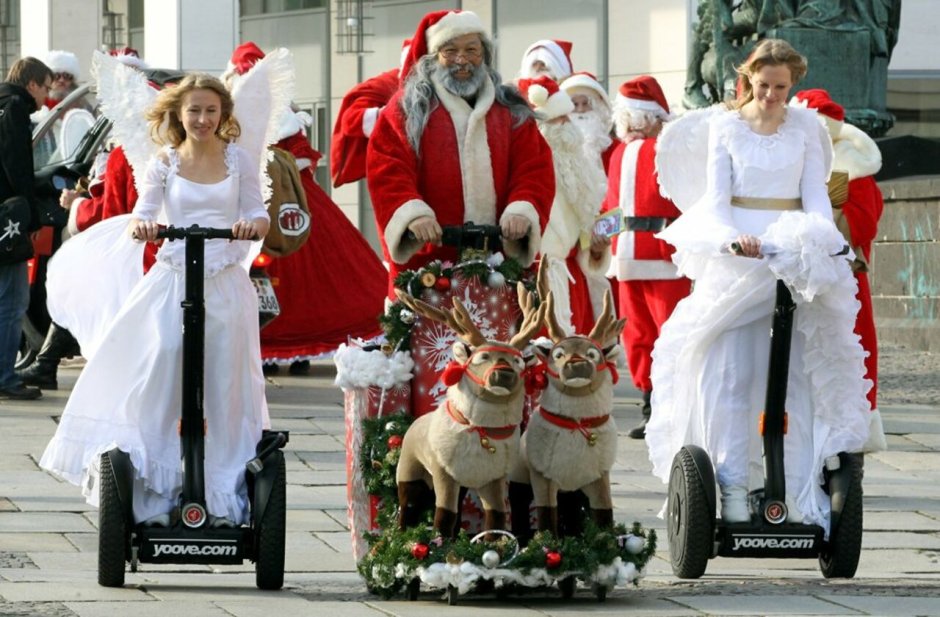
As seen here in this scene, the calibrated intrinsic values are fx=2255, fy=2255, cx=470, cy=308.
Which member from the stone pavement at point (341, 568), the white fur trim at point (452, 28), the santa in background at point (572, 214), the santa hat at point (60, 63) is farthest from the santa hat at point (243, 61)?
the white fur trim at point (452, 28)

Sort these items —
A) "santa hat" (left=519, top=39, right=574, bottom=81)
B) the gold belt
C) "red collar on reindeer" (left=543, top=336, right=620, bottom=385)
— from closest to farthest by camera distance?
"red collar on reindeer" (left=543, top=336, right=620, bottom=385) → the gold belt → "santa hat" (left=519, top=39, right=574, bottom=81)

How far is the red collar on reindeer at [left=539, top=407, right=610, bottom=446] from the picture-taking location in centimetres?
711

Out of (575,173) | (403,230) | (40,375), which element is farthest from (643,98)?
(403,230)

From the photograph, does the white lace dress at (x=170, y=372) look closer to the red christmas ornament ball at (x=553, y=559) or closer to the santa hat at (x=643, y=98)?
the red christmas ornament ball at (x=553, y=559)

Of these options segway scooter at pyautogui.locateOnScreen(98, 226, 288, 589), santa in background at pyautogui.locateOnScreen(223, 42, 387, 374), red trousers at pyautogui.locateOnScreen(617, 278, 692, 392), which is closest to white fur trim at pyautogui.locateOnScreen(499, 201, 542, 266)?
Answer: segway scooter at pyautogui.locateOnScreen(98, 226, 288, 589)

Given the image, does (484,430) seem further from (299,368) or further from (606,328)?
(299,368)

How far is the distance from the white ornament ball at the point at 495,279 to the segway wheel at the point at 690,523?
89 cm

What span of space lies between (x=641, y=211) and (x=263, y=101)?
4.16 metres

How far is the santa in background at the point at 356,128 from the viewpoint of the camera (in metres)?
8.35

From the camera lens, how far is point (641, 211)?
1176 centimetres

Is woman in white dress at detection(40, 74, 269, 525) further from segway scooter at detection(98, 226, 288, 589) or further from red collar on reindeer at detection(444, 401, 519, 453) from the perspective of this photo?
red collar on reindeer at detection(444, 401, 519, 453)

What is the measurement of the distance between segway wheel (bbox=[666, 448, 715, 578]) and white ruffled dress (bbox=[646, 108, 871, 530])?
191mm

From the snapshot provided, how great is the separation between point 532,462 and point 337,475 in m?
3.47

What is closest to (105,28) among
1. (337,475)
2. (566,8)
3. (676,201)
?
(566,8)
